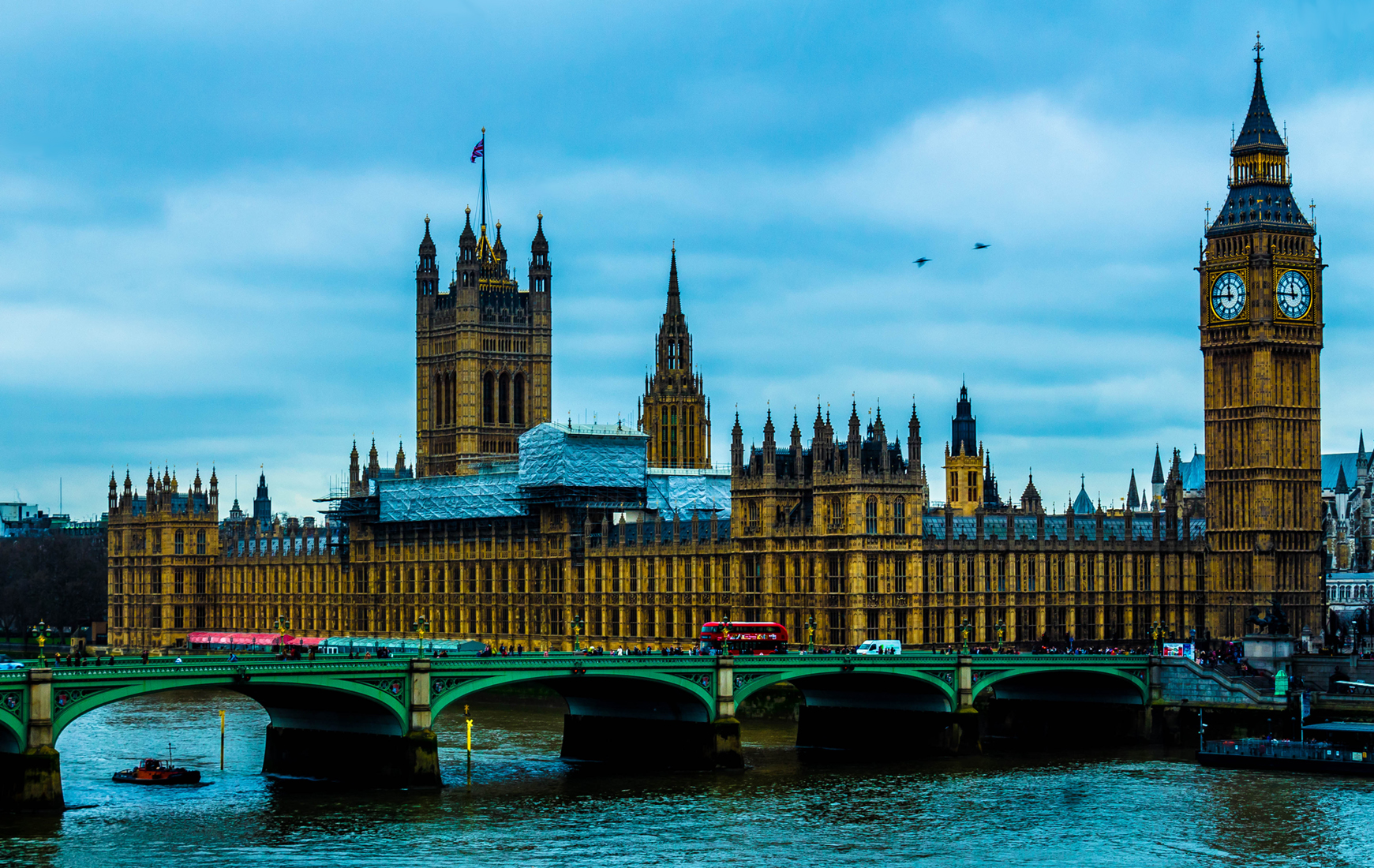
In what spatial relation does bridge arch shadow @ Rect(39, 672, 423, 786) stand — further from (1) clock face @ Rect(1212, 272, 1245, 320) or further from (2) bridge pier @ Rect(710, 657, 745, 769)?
(1) clock face @ Rect(1212, 272, 1245, 320)

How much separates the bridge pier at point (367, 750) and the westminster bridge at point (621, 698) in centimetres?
7

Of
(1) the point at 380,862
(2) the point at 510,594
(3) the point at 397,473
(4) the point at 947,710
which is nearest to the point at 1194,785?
(4) the point at 947,710

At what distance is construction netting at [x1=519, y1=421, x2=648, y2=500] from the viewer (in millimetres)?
154750

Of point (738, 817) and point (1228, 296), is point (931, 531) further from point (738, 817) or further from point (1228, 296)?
point (738, 817)

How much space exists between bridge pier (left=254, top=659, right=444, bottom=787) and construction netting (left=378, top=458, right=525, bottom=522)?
6308 centimetres

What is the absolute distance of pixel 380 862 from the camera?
74562mm

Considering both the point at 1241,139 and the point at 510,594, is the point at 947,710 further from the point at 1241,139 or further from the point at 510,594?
the point at 510,594

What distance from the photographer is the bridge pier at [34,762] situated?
7988 cm

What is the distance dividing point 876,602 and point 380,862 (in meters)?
61.3

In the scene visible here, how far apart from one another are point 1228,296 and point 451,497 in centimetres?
5959

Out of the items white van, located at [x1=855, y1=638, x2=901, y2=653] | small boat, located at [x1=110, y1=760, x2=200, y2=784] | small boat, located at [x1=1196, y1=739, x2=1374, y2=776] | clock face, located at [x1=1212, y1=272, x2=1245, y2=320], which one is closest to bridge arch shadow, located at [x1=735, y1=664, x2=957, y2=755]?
white van, located at [x1=855, y1=638, x2=901, y2=653]

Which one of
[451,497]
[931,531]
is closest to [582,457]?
[451,497]

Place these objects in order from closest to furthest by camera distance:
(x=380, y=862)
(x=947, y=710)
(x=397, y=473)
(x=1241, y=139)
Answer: (x=380, y=862), (x=947, y=710), (x=1241, y=139), (x=397, y=473)

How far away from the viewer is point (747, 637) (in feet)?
421
